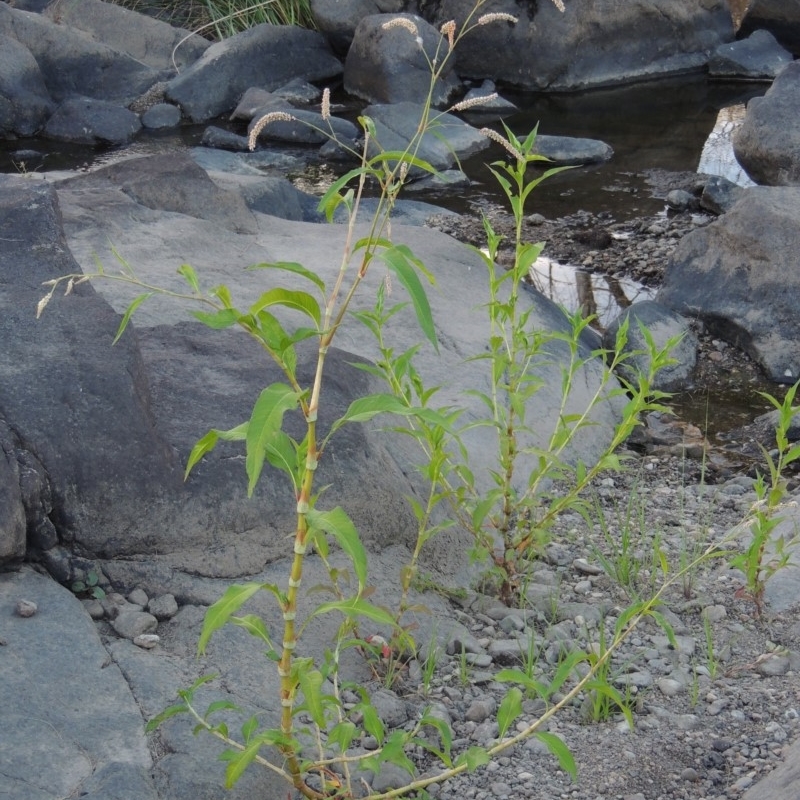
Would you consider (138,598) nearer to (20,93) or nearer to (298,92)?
(20,93)

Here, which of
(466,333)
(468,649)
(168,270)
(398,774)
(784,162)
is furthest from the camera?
(784,162)

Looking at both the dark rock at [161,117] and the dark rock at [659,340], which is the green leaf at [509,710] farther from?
the dark rock at [161,117]

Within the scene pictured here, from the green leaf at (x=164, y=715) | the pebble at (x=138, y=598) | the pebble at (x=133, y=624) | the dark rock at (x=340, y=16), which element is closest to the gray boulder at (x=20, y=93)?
the dark rock at (x=340, y=16)

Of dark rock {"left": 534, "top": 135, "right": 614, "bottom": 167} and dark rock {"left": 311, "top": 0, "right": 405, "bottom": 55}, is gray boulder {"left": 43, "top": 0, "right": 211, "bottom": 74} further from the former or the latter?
dark rock {"left": 534, "top": 135, "right": 614, "bottom": 167}

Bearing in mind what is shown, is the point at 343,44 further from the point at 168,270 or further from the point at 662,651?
the point at 662,651

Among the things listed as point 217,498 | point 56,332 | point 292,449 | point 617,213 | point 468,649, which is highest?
point 292,449

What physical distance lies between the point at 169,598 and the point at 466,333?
2113mm

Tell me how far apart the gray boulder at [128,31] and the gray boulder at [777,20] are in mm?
6058

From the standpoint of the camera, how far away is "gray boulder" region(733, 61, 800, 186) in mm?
7719

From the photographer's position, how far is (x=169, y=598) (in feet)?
8.98

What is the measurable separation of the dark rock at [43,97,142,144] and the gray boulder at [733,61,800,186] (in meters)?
5.29

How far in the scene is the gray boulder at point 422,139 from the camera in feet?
29.7

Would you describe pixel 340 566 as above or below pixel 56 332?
below

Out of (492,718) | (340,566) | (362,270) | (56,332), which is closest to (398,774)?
(492,718)
